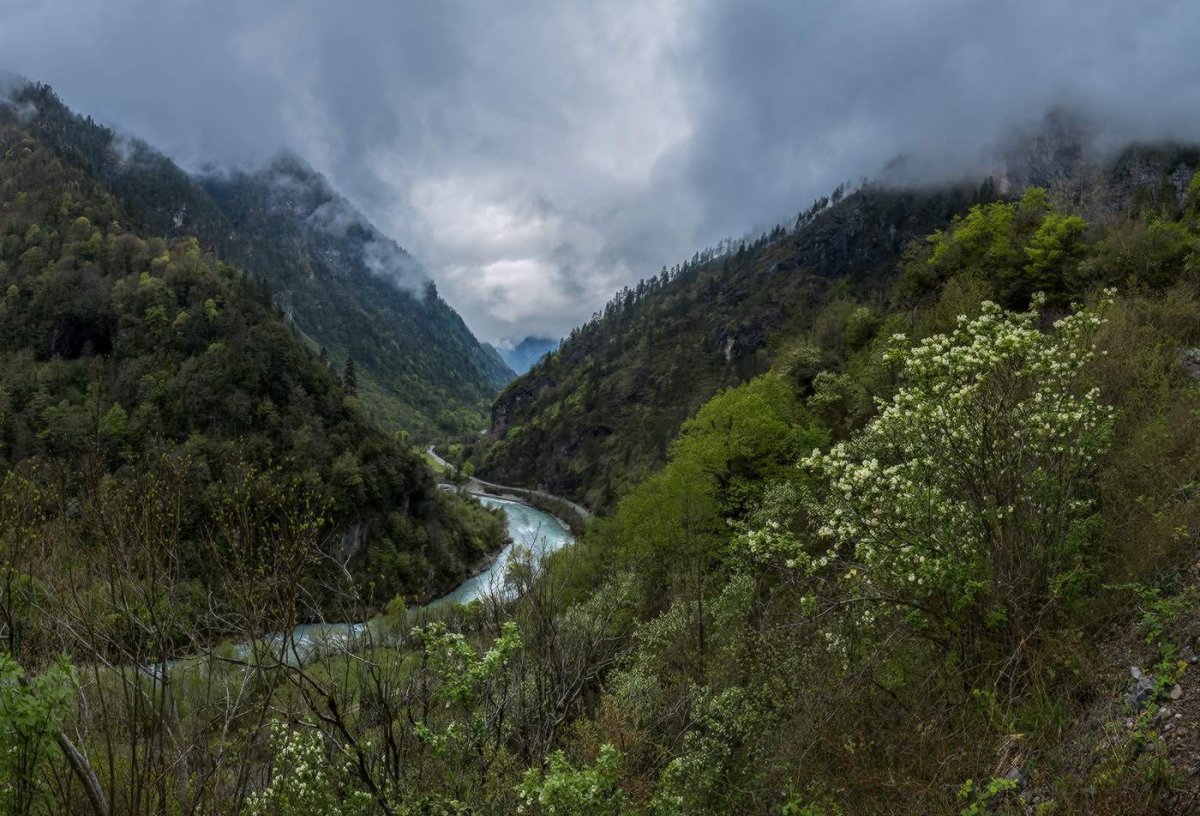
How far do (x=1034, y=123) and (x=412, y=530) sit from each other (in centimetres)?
15380

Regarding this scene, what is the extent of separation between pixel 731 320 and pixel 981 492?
137821 millimetres

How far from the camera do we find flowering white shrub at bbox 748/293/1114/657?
25.5 feet

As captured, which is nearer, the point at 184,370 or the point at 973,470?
the point at 973,470

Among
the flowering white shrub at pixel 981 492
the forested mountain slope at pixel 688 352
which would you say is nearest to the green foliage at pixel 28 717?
the flowering white shrub at pixel 981 492

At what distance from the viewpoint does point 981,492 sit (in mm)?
8352

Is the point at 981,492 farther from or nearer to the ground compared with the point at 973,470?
nearer to the ground

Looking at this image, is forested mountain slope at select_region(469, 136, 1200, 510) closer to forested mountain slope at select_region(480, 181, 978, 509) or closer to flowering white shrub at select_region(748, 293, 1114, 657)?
forested mountain slope at select_region(480, 181, 978, 509)

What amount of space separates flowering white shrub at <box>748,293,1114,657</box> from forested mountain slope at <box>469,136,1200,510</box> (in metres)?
79.1

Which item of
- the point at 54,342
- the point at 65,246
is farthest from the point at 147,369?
the point at 65,246

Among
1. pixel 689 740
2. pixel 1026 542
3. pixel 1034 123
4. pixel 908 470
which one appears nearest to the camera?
pixel 1026 542

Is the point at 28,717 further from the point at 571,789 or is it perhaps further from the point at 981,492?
the point at 981,492

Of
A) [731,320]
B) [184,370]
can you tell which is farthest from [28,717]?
[731,320]

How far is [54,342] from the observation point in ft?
264

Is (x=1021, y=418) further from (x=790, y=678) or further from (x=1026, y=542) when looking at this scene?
(x=790, y=678)
